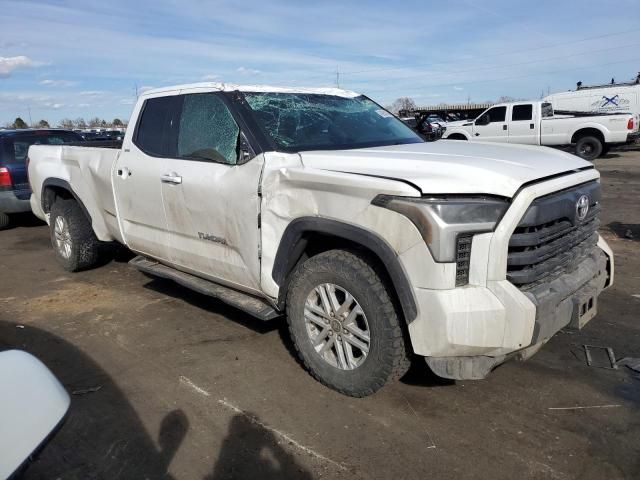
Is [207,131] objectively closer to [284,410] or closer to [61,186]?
[284,410]

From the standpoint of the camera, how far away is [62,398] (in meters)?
1.61

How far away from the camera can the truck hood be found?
8.80ft

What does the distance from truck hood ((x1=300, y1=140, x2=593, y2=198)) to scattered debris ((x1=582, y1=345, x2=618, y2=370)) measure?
1346 millimetres

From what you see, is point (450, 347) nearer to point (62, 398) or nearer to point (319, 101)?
point (62, 398)

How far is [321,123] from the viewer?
3.97 metres

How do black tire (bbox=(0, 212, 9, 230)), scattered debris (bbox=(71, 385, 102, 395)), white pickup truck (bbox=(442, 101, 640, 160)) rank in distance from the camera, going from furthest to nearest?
white pickup truck (bbox=(442, 101, 640, 160)), black tire (bbox=(0, 212, 9, 230)), scattered debris (bbox=(71, 385, 102, 395))

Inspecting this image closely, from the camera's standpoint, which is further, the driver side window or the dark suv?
the dark suv

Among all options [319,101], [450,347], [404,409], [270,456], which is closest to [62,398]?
[270,456]

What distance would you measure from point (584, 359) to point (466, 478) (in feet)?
5.51

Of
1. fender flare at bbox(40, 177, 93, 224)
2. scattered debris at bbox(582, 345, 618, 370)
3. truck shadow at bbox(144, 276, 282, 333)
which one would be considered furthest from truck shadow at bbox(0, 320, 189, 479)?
scattered debris at bbox(582, 345, 618, 370)

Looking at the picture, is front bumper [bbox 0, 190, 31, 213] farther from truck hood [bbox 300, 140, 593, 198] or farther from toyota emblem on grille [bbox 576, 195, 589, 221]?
toyota emblem on grille [bbox 576, 195, 589, 221]

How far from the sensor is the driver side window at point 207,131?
3.74 m

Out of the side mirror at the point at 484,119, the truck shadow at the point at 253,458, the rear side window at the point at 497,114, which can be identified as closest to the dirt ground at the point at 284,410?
the truck shadow at the point at 253,458

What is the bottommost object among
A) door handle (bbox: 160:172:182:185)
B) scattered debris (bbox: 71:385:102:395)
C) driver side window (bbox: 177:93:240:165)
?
scattered debris (bbox: 71:385:102:395)
